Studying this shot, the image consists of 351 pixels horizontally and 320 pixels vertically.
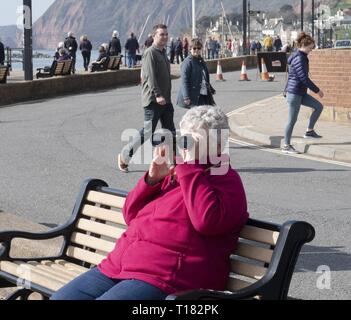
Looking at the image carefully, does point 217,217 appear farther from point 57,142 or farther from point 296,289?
point 57,142

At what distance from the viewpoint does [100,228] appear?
541cm

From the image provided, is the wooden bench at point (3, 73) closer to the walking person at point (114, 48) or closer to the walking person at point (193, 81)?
the walking person at point (114, 48)

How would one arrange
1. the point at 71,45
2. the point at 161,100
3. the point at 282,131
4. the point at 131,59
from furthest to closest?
1. the point at 131,59
2. the point at 71,45
3. the point at 282,131
4. the point at 161,100

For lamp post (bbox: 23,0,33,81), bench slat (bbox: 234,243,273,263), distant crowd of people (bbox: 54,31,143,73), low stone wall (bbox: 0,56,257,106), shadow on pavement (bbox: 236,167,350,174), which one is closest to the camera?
bench slat (bbox: 234,243,273,263)

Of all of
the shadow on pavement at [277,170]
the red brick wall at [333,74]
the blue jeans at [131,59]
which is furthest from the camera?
the blue jeans at [131,59]

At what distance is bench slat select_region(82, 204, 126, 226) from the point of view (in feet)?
17.5

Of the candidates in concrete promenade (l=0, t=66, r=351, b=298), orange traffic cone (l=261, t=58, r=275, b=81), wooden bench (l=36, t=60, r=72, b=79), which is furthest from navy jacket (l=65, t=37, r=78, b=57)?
concrete promenade (l=0, t=66, r=351, b=298)

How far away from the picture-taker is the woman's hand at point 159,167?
461 centimetres

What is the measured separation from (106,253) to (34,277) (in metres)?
0.52

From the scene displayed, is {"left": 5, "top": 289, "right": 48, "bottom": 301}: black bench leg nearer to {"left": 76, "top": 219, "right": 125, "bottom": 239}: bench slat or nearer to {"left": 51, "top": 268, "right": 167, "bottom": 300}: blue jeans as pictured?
{"left": 76, "top": 219, "right": 125, "bottom": 239}: bench slat

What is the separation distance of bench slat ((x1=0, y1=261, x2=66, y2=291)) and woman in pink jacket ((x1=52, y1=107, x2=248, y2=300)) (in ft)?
1.07

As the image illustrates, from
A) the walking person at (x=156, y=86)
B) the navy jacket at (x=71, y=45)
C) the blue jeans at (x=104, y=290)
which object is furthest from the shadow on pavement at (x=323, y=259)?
the navy jacket at (x=71, y=45)

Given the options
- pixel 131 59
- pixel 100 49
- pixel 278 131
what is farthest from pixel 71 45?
pixel 278 131

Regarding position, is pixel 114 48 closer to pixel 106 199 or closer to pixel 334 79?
pixel 334 79
